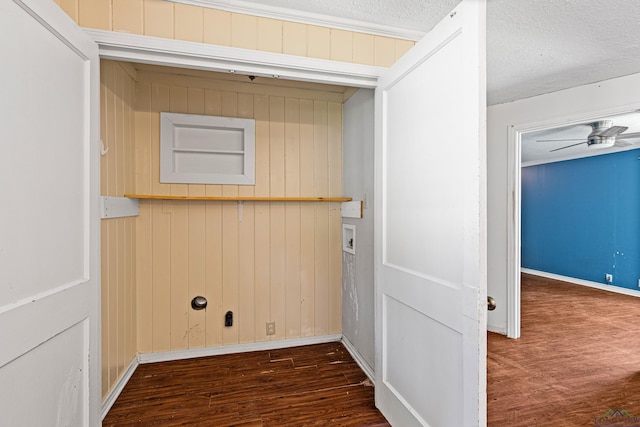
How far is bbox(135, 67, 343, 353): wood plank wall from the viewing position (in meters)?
2.53

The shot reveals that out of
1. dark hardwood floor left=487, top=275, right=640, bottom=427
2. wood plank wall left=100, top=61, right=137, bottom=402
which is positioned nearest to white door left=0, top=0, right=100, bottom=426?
wood plank wall left=100, top=61, right=137, bottom=402

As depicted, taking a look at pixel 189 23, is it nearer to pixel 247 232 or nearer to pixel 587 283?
pixel 247 232

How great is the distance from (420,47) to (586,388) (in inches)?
101

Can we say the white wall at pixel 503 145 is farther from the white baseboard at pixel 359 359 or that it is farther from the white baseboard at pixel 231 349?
the white baseboard at pixel 231 349

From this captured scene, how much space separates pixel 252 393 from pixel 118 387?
879 mm

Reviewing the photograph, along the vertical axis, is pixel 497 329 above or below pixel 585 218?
below

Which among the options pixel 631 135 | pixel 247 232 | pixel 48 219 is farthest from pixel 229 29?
pixel 631 135

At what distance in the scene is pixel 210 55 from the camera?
5.27ft

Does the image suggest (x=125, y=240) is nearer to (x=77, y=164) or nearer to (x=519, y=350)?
(x=77, y=164)

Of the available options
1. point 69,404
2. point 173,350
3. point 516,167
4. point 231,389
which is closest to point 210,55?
point 69,404

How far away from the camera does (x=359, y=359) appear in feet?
8.23

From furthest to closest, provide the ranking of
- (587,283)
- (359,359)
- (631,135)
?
(587,283) → (631,135) → (359,359)

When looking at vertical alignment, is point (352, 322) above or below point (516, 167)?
below

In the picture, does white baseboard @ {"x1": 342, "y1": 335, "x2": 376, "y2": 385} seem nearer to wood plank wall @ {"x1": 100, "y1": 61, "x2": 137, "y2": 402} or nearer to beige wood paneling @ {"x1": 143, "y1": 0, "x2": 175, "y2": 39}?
wood plank wall @ {"x1": 100, "y1": 61, "x2": 137, "y2": 402}
